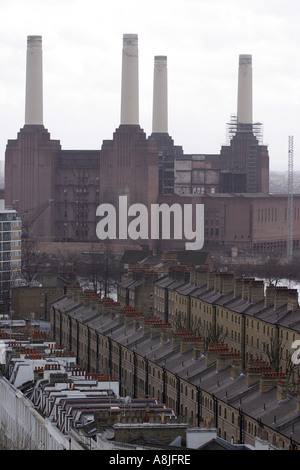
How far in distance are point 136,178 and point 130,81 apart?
34.6 ft

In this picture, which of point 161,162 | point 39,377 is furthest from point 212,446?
point 161,162

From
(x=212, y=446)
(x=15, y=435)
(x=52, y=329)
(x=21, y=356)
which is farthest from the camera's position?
(x=52, y=329)

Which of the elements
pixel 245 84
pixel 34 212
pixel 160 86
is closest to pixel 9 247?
pixel 34 212

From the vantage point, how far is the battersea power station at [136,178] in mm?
151125

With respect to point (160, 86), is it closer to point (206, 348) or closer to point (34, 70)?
point (34, 70)

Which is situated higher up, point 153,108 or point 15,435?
point 153,108

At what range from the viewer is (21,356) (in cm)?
4847

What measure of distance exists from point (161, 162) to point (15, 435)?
124m

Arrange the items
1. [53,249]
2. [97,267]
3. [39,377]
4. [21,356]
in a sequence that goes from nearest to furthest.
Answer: [39,377] → [21,356] → [97,267] → [53,249]

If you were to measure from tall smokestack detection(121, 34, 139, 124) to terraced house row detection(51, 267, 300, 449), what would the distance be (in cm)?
6963

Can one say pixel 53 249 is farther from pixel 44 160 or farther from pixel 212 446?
pixel 212 446

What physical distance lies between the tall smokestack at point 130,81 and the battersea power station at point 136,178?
3.7 inches

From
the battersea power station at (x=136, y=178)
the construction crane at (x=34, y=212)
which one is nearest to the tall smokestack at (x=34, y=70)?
the battersea power station at (x=136, y=178)

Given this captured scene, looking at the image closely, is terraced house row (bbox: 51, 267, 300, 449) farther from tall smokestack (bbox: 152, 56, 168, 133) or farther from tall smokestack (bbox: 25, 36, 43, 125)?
tall smokestack (bbox: 152, 56, 168, 133)
